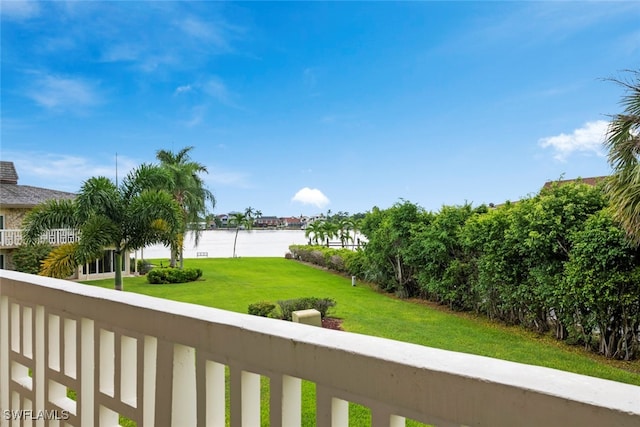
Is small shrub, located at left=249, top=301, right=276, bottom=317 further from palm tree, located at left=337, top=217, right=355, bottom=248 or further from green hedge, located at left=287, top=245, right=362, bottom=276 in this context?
palm tree, located at left=337, top=217, right=355, bottom=248

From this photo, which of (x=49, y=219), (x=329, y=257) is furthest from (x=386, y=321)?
(x=329, y=257)

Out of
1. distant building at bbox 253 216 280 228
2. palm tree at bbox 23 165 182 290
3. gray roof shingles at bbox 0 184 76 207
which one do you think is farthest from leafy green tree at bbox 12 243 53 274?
distant building at bbox 253 216 280 228

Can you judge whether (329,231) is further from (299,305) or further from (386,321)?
(299,305)

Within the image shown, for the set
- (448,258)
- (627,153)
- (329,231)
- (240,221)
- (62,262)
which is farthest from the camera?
(240,221)

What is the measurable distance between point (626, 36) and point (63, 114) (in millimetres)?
19083

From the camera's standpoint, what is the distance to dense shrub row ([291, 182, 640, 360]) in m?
6.71

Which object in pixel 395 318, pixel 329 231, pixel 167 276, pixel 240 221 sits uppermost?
pixel 240 221

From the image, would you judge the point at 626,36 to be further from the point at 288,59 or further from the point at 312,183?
the point at 312,183

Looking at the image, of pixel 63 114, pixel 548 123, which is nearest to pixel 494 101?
pixel 548 123

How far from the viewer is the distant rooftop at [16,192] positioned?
58.3 ft

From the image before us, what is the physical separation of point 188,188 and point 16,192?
766 centimetres

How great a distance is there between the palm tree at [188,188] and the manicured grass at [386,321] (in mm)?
2828

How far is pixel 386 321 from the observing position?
9.83 metres

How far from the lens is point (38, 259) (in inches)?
663
